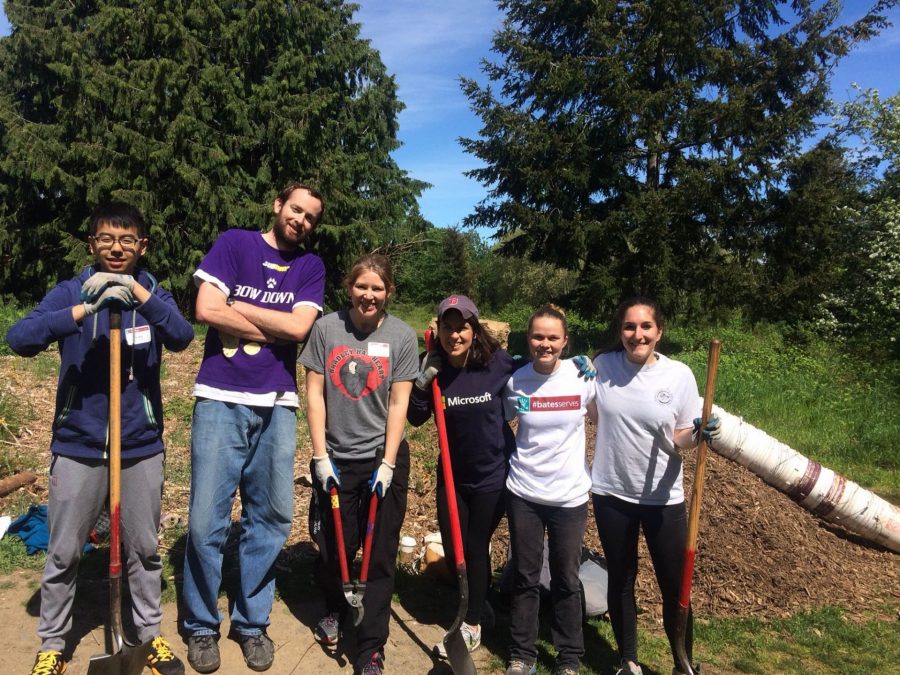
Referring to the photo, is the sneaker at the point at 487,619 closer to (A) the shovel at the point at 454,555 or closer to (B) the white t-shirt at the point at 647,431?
(A) the shovel at the point at 454,555

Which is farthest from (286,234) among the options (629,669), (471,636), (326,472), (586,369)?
(629,669)

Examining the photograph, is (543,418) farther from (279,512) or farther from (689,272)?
(689,272)

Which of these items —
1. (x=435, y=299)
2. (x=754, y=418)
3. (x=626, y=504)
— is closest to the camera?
(x=626, y=504)

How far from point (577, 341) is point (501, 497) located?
622 inches

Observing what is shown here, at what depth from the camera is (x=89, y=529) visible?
301cm

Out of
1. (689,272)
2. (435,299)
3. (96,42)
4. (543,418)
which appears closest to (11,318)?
(96,42)

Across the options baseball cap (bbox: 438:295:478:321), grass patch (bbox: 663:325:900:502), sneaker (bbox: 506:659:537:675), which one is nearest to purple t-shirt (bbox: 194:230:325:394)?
baseball cap (bbox: 438:295:478:321)

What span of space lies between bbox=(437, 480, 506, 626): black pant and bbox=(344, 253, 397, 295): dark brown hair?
1.17 m

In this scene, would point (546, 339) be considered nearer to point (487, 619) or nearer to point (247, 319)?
point (247, 319)

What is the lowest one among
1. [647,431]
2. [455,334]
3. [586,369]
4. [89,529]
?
[89,529]

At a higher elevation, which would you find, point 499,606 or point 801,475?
point 801,475

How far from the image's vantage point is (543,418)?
3.24m

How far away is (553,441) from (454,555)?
838 mm

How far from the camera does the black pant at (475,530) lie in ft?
11.4
